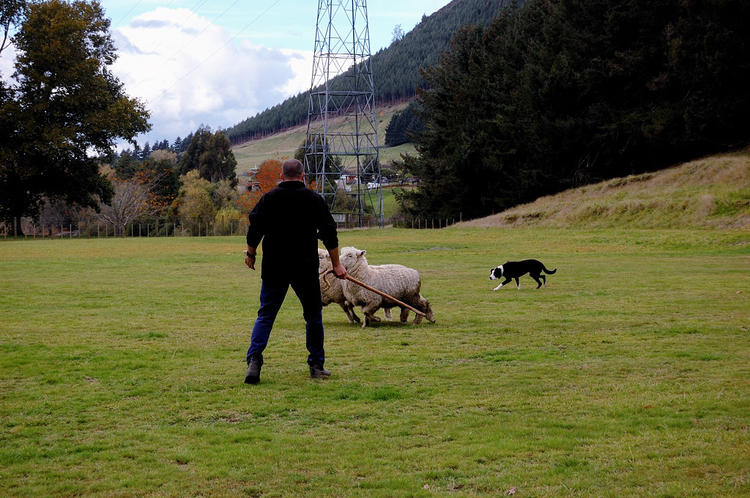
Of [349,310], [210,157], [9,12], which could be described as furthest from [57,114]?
[210,157]

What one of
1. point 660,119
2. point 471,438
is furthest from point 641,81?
point 471,438

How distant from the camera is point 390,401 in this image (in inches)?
321

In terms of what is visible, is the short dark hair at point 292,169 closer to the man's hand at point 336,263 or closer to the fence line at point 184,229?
the man's hand at point 336,263

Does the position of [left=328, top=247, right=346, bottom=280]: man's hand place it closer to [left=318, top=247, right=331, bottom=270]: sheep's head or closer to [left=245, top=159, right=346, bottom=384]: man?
[left=245, top=159, right=346, bottom=384]: man

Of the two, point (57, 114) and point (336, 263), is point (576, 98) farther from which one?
point (336, 263)

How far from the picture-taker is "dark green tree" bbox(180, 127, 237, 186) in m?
142

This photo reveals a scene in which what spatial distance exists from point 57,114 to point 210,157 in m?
80.2

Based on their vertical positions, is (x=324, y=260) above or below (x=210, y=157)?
below

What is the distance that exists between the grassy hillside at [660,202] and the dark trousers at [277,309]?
3828 cm

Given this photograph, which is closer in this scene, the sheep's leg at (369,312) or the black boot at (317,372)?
the black boot at (317,372)

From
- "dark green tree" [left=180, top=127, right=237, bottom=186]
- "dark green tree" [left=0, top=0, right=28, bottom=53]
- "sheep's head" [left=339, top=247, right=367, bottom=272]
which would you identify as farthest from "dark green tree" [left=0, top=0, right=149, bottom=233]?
"dark green tree" [left=180, top=127, right=237, bottom=186]

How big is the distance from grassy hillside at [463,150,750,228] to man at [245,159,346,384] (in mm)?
38320

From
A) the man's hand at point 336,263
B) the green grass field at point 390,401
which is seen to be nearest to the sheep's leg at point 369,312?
the green grass field at point 390,401

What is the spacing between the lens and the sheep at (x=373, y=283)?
548 inches
